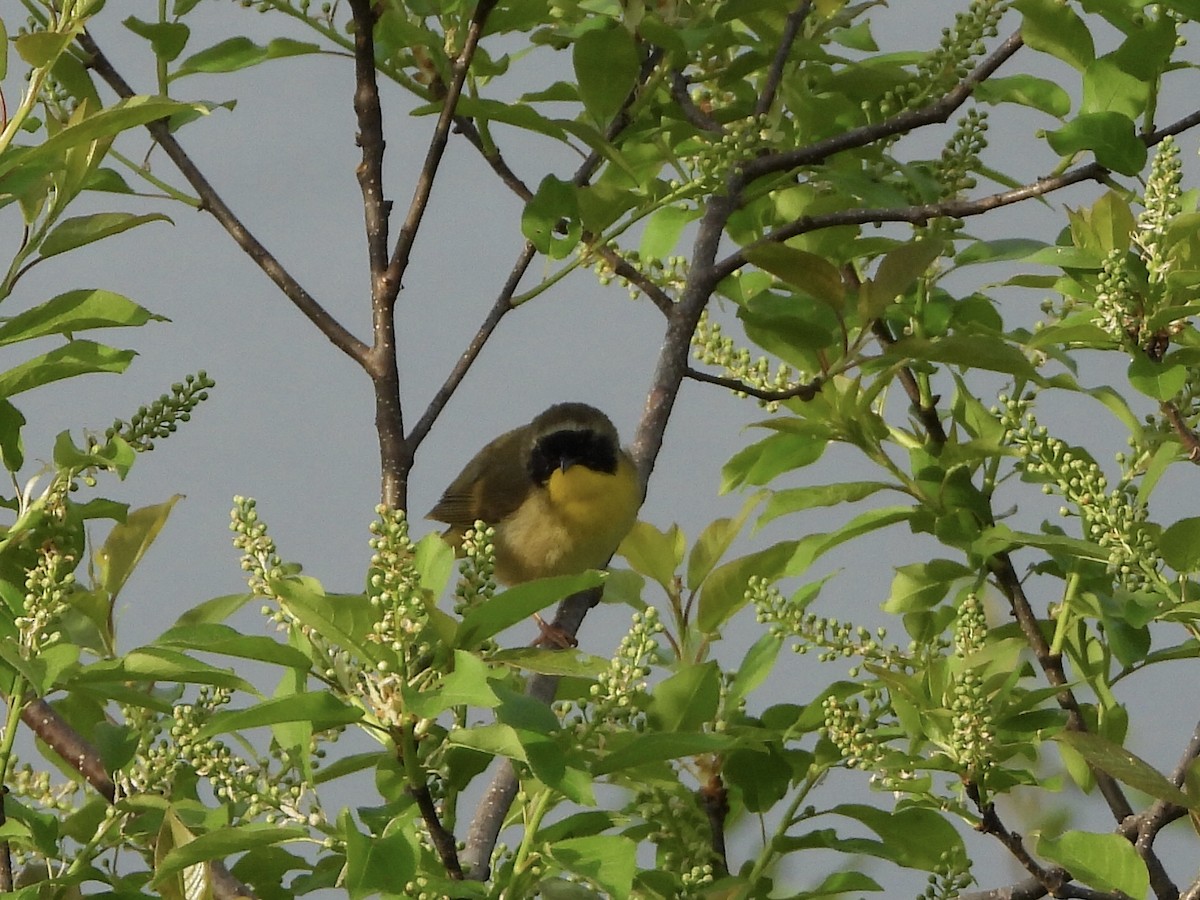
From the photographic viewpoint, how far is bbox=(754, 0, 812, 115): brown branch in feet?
7.51

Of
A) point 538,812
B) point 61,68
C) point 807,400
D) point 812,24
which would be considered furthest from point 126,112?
point 812,24

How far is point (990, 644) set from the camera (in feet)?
7.72

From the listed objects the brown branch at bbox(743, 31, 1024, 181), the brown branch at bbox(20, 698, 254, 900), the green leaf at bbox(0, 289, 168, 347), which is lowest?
the brown branch at bbox(20, 698, 254, 900)

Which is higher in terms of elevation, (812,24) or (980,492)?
(812,24)

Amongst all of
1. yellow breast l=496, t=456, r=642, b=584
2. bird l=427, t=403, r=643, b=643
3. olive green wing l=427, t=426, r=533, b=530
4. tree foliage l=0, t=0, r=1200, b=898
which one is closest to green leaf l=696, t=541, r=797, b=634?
tree foliage l=0, t=0, r=1200, b=898

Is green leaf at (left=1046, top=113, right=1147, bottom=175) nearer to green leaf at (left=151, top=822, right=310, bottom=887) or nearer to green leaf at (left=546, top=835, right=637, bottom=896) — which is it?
green leaf at (left=546, top=835, right=637, bottom=896)

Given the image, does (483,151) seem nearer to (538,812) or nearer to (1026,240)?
(1026,240)

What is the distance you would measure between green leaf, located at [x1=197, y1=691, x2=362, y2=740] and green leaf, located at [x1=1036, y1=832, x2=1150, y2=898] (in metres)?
0.86

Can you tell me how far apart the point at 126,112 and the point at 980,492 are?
1.47m

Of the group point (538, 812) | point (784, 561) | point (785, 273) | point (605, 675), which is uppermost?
point (785, 273)

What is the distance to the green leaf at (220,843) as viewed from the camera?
1469 mm

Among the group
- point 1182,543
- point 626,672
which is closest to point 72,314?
point 626,672

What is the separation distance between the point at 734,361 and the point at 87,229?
3.52 feet

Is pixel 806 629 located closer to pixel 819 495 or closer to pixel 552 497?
pixel 819 495
